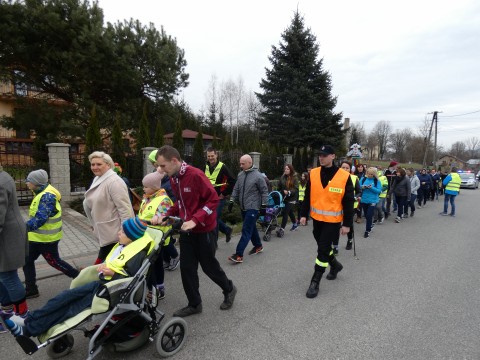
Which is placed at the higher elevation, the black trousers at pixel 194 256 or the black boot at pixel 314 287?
the black trousers at pixel 194 256

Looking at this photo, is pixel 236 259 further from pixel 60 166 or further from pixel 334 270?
pixel 60 166

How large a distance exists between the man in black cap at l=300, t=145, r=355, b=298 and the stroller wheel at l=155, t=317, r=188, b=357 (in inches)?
74.7

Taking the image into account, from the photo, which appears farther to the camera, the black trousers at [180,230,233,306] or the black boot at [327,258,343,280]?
the black boot at [327,258,343,280]

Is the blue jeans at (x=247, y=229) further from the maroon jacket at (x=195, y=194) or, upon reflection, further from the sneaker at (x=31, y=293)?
the sneaker at (x=31, y=293)

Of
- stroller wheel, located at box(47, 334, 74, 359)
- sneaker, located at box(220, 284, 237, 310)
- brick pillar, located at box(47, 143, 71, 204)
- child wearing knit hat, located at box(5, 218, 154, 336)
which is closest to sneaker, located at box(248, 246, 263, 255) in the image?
sneaker, located at box(220, 284, 237, 310)

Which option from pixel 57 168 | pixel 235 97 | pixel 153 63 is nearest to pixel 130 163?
pixel 57 168

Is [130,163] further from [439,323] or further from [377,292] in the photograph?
[439,323]

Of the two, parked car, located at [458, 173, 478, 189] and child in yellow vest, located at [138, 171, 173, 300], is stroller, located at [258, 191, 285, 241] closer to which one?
child in yellow vest, located at [138, 171, 173, 300]

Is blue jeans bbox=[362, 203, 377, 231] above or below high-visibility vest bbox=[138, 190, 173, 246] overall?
below

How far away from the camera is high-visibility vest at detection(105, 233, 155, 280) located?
244 centimetres

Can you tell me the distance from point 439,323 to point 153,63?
51.0 feet

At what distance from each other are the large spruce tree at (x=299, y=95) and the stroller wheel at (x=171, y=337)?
2034 cm

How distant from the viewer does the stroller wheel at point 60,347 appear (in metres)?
2.58

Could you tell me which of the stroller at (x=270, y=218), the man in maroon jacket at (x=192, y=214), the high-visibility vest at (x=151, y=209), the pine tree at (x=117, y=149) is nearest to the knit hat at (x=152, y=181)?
the high-visibility vest at (x=151, y=209)
